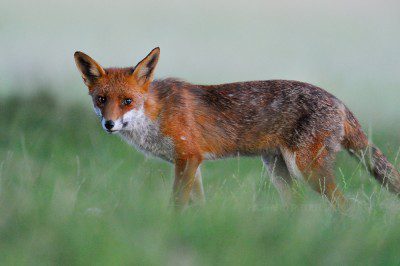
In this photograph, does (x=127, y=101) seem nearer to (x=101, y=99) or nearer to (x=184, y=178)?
(x=101, y=99)

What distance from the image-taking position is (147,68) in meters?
7.01

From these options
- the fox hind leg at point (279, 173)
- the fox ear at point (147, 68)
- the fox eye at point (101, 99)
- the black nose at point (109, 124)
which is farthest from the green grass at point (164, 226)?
the fox ear at point (147, 68)

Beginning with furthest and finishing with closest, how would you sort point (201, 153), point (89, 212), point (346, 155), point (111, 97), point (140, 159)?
point (140, 159)
point (346, 155)
point (201, 153)
point (111, 97)
point (89, 212)

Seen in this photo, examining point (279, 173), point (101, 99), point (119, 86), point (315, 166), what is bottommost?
point (279, 173)

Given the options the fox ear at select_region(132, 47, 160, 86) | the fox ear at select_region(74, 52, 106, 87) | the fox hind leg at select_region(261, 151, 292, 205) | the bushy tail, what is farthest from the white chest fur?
the bushy tail

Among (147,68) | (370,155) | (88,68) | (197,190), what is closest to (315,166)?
(370,155)

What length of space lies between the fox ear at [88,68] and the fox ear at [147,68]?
1.11 feet

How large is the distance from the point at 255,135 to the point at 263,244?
2.81m

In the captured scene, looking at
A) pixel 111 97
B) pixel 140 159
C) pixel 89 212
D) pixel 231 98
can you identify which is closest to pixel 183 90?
pixel 231 98

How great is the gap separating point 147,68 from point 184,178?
1.15 m

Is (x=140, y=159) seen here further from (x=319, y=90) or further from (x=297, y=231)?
(x=297, y=231)

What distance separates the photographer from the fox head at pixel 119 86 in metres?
6.74

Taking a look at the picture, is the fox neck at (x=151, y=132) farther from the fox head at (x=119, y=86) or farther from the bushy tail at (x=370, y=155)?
the bushy tail at (x=370, y=155)

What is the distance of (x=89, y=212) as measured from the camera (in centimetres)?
502
